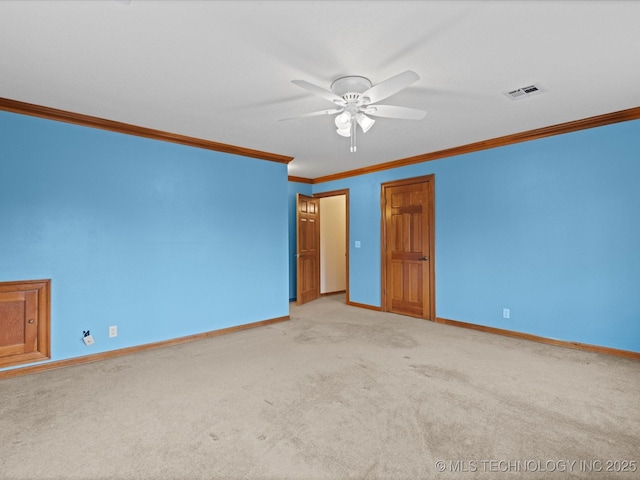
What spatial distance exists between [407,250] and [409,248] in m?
0.05

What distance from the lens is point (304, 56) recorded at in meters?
2.28

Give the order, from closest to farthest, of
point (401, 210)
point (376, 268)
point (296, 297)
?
point (401, 210) → point (376, 268) → point (296, 297)

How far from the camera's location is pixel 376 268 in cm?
571

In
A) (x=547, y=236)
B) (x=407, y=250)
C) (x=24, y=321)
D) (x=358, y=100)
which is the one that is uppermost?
(x=358, y=100)

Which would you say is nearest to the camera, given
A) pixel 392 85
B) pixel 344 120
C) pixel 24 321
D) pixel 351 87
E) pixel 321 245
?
pixel 392 85

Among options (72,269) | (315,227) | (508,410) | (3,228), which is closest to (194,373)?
(72,269)

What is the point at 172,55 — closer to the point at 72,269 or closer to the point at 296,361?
the point at 72,269

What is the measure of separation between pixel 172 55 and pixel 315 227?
15.1 ft

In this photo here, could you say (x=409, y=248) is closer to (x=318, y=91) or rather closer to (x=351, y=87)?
(x=351, y=87)

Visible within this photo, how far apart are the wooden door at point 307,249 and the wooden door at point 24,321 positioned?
12.1 feet

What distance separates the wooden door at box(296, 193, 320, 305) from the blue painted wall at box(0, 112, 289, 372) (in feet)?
4.12

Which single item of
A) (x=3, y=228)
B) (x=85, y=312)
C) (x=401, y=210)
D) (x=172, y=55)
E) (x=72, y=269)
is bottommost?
(x=85, y=312)

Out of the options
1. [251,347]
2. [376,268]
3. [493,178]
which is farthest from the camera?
[376,268]

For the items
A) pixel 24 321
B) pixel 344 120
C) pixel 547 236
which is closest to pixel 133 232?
pixel 24 321
